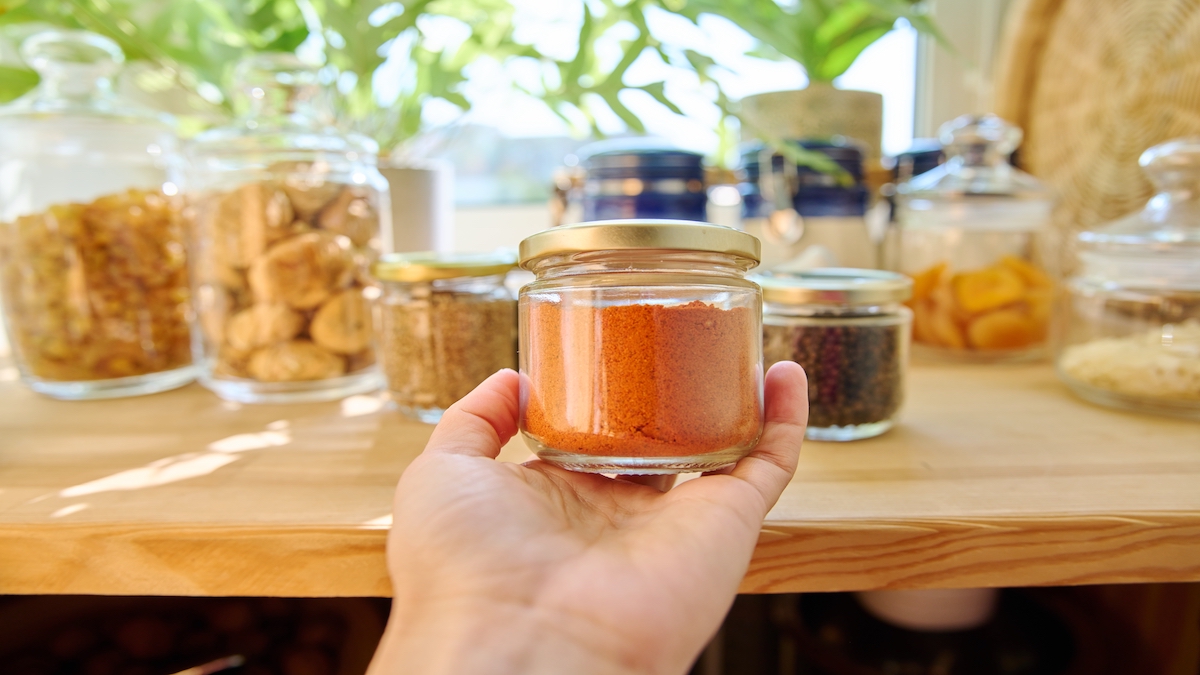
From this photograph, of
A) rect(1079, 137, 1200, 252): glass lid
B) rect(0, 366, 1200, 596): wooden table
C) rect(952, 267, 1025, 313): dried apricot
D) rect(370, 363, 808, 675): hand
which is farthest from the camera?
rect(952, 267, 1025, 313): dried apricot

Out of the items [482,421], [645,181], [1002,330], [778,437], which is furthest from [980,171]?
[482,421]

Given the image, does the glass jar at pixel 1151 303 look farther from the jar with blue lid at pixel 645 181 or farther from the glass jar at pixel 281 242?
the glass jar at pixel 281 242

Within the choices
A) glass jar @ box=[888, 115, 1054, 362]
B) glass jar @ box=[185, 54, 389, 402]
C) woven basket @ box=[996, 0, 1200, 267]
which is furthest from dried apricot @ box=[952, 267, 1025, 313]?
glass jar @ box=[185, 54, 389, 402]

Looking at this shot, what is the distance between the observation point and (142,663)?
2.35 ft

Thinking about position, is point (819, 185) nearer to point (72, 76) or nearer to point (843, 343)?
point (843, 343)

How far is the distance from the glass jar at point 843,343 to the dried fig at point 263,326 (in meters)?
0.48

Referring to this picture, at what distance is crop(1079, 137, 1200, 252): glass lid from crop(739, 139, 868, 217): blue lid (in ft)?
1.06

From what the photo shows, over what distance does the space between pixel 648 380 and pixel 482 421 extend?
0.11m

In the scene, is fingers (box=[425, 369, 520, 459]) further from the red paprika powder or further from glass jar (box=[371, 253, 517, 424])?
glass jar (box=[371, 253, 517, 424])

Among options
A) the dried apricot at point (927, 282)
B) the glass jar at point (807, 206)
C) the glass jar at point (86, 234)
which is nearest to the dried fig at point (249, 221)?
the glass jar at point (86, 234)

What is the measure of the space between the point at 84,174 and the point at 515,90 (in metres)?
0.55

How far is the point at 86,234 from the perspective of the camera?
73 centimetres

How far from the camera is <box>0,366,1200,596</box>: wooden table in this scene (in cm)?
44

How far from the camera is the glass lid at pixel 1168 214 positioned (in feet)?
2.22
